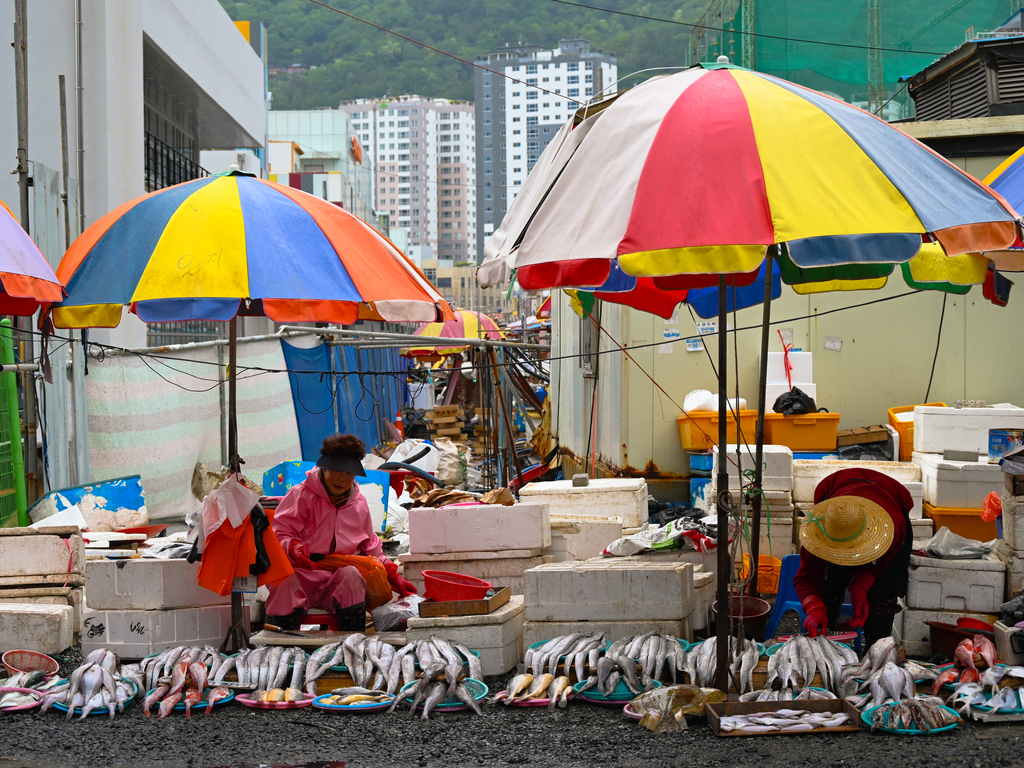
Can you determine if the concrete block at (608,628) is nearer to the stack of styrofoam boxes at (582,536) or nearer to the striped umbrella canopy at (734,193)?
the stack of styrofoam boxes at (582,536)

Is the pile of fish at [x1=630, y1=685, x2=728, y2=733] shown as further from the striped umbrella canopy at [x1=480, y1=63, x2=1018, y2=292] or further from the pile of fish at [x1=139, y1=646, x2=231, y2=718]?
the pile of fish at [x1=139, y1=646, x2=231, y2=718]

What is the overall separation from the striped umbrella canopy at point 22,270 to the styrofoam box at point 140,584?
1790 millimetres

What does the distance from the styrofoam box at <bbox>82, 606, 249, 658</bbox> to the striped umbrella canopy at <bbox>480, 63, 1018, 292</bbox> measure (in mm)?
3338

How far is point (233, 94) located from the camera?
20.5 meters

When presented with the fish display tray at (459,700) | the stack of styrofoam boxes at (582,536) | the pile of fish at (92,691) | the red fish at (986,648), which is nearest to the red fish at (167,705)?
the pile of fish at (92,691)

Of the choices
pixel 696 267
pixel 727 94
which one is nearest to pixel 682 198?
pixel 696 267

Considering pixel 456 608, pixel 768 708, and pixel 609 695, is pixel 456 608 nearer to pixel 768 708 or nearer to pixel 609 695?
pixel 609 695

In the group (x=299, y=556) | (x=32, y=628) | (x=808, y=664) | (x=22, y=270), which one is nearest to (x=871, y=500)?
(x=808, y=664)

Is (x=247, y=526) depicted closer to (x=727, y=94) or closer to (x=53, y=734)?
(x=53, y=734)

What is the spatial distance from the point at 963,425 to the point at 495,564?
15.7 ft

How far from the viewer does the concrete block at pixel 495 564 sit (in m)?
6.96

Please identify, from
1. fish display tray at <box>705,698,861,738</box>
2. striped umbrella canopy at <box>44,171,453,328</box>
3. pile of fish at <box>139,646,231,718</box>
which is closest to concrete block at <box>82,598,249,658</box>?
pile of fish at <box>139,646,231,718</box>

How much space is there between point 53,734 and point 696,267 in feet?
13.4

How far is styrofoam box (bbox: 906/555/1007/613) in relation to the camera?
18.9 ft
